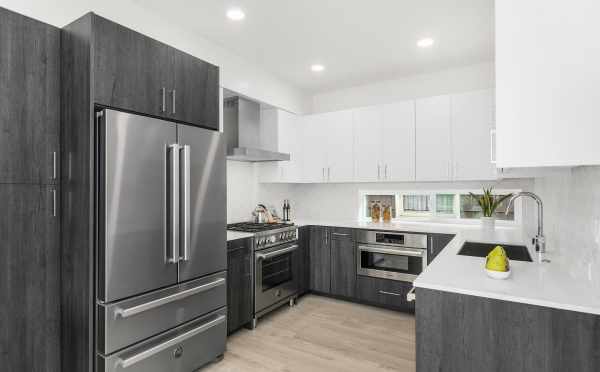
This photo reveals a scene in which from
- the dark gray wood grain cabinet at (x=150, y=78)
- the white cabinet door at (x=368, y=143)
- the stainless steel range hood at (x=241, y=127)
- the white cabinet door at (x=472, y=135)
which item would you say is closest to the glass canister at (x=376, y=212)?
the white cabinet door at (x=368, y=143)

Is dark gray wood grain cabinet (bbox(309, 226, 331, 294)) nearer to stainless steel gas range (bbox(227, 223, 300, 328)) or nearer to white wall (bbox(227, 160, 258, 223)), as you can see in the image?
stainless steel gas range (bbox(227, 223, 300, 328))

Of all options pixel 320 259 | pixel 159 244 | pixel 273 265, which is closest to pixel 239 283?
pixel 273 265

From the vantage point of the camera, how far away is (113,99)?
73.9 inches

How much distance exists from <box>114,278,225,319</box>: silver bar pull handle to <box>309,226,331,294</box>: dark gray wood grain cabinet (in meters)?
1.63

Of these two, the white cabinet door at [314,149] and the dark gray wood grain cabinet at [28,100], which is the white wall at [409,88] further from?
the dark gray wood grain cabinet at [28,100]

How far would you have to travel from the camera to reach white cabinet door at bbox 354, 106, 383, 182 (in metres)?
3.89

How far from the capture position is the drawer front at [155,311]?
1.81 metres

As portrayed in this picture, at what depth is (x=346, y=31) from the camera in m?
2.88

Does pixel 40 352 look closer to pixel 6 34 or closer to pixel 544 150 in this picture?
pixel 6 34

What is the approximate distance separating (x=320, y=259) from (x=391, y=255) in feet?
2.74

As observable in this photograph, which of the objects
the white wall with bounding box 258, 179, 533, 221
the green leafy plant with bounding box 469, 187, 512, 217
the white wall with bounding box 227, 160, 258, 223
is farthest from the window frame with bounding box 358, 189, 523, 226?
the white wall with bounding box 227, 160, 258, 223

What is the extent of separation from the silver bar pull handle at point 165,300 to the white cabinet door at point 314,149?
2108 millimetres

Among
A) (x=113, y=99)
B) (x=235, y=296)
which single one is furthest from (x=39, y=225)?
(x=235, y=296)

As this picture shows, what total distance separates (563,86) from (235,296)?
8.51 ft
